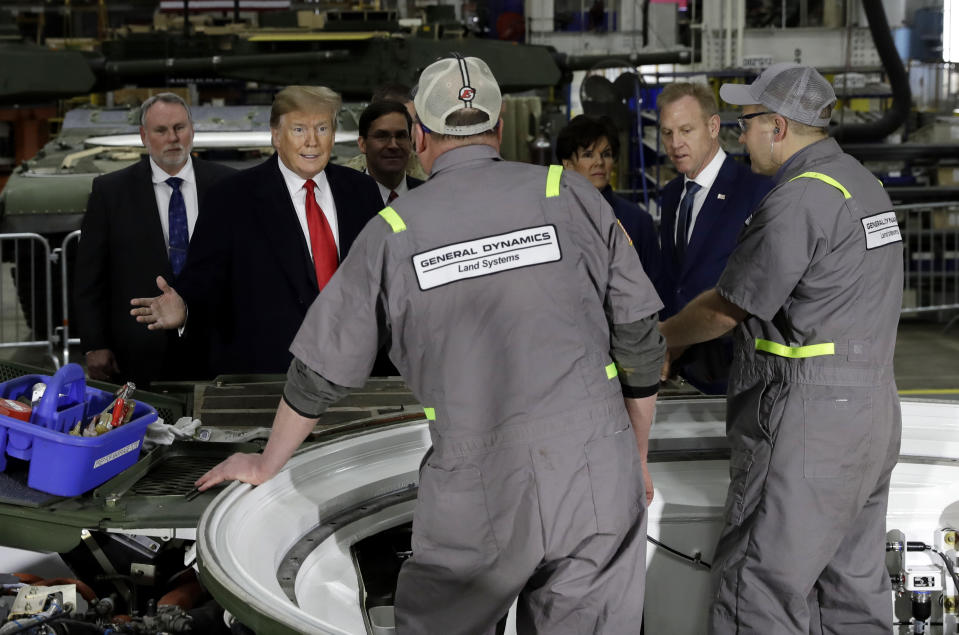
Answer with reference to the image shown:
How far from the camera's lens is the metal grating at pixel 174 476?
233 centimetres

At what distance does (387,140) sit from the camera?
170 inches

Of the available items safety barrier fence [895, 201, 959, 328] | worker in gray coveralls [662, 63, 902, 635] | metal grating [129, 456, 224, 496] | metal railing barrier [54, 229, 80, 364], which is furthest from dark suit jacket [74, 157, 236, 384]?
safety barrier fence [895, 201, 959, 328]

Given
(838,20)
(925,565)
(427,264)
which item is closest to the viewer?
(427,264)

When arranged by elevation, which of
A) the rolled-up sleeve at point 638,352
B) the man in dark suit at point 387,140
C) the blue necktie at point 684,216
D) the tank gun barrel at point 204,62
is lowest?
the rolled-up sleeve at point 638,352

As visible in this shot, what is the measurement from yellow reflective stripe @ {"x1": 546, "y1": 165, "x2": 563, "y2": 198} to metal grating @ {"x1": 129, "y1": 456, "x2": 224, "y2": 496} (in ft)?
3.29

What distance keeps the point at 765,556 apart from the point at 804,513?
0.13 meters

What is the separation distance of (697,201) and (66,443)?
7.51ft

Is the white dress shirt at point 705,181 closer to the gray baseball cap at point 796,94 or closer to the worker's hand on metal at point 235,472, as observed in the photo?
the gray baseball cap at point 796,94

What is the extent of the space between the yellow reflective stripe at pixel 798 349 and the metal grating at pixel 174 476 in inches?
50.7

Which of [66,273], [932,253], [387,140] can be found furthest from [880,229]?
[932,253]

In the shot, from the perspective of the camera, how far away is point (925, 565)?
2.86 metres

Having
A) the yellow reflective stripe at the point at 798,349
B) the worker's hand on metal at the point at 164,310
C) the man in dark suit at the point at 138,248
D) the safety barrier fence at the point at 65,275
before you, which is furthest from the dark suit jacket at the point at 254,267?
the safety barrier fence at the point at 65,275

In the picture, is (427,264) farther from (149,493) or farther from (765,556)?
(765,556)

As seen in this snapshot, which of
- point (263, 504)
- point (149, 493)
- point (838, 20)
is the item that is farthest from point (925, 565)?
point (838, 20)
